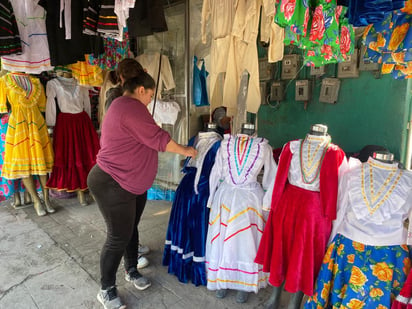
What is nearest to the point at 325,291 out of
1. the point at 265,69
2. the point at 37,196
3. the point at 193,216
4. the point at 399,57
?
the point at 193,216

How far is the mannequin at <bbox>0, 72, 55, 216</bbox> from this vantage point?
134 inches

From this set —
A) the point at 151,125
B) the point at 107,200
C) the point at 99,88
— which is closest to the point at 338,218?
the point at 151,125

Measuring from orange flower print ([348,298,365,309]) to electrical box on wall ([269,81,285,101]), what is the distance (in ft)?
7.37

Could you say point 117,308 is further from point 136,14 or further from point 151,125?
point 136,14

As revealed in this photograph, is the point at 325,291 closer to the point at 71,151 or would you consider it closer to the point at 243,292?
the point at 243,292

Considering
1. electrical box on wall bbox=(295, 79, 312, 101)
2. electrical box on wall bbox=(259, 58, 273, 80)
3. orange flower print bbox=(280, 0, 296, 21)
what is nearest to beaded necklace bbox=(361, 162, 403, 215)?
orange flower print bbox=(280, 0, 296, 21)

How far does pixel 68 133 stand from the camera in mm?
3803

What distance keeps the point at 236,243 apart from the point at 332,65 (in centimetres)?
203

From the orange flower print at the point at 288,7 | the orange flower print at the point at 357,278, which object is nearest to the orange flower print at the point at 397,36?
the orange flower print at the point at 288,7

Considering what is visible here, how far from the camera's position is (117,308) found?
1.94 meters

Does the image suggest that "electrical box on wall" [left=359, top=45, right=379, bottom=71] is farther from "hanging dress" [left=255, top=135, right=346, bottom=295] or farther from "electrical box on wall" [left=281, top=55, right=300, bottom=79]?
"hanging dress" [left=255, top=135, right=346, bottom=295]

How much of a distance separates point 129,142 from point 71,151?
243cm

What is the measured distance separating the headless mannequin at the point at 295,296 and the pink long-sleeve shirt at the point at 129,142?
2.96 ft

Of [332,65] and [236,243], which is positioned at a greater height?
[332,65]
